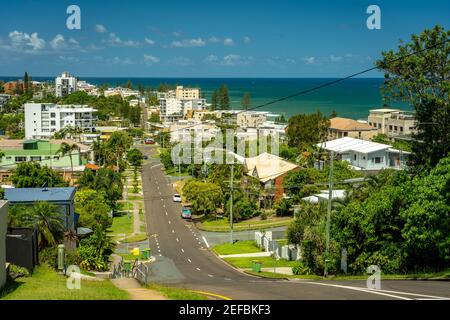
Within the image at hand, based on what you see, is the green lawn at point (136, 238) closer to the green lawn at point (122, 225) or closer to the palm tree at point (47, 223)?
the green lawn at point (122, 225)

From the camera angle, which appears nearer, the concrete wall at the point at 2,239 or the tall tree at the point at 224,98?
the concrete wall at the point at 2,239

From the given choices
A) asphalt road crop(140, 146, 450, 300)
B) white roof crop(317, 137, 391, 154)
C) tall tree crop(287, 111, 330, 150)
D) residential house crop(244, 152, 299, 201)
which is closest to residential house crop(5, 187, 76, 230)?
asphalt road crop(140, 146, 450, 300)

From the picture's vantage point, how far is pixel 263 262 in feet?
121

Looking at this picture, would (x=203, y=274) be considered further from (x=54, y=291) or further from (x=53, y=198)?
(x=54, y=291)

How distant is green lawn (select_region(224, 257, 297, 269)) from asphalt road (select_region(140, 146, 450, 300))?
2.22ft

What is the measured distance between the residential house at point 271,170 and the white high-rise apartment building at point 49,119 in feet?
200

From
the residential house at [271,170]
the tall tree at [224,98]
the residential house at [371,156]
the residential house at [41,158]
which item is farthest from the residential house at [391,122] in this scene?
the tall tree at [224,98]

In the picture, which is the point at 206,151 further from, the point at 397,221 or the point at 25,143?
the point at 397,221

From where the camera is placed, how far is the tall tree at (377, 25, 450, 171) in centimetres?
2753

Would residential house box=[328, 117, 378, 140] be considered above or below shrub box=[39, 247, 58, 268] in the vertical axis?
above

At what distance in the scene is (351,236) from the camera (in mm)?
27781

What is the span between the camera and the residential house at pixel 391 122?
91.5 m

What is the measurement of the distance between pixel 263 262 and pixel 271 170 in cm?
2338

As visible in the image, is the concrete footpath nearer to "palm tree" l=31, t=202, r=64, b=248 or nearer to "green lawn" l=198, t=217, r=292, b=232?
"palm tree" l=31, t=202, r=64, b=248
